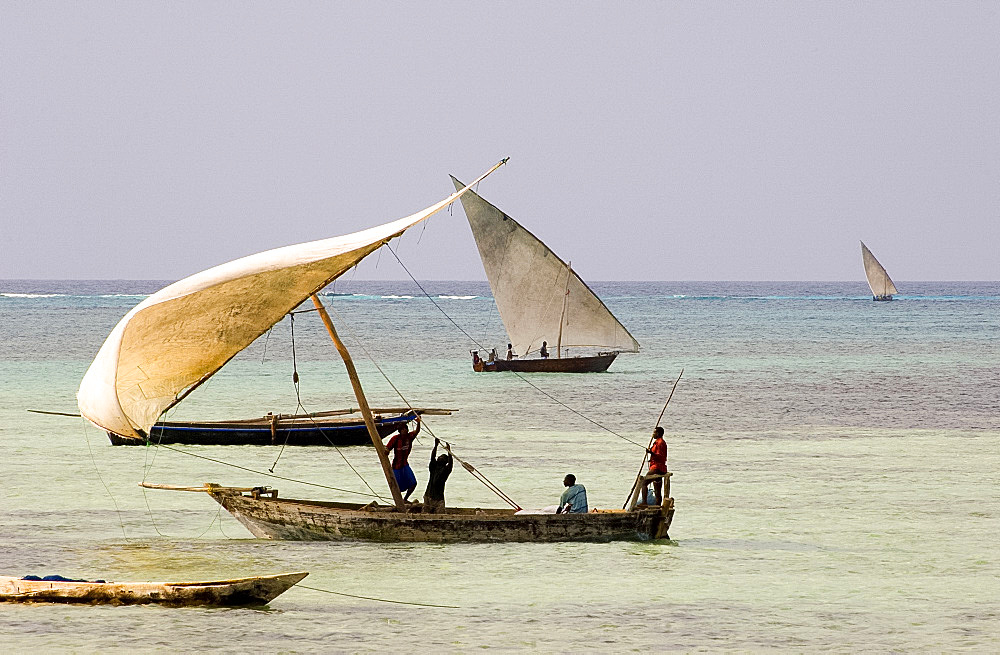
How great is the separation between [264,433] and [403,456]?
1099 centimetres

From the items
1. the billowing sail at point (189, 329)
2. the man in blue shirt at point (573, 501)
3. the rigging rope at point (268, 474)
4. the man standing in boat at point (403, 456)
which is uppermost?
the billowing sail at point (189, 329)

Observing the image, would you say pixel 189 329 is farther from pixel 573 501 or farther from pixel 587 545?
pixel 587 545

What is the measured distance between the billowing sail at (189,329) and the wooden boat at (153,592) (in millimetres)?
1807

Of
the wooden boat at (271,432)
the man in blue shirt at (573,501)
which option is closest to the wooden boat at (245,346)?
the man in blue shirt at (573,501)

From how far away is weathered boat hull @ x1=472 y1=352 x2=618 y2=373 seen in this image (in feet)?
163

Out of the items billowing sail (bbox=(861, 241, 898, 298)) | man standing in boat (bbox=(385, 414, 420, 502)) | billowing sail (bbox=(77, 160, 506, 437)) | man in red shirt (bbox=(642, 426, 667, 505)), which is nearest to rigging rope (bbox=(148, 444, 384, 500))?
man standing in boat (bbox=(385, 414, 420, 502))

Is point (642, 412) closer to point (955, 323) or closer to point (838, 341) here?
point (838, 341)

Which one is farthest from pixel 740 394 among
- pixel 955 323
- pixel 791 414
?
pixel 955 323

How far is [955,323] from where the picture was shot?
111 metres

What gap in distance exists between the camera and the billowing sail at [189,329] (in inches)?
580

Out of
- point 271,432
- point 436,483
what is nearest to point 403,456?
point 436,483

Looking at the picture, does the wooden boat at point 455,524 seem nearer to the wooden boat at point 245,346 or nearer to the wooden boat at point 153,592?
the wooden boat at point 245,346

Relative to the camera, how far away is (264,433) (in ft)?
93.4

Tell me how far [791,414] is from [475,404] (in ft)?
31.6
